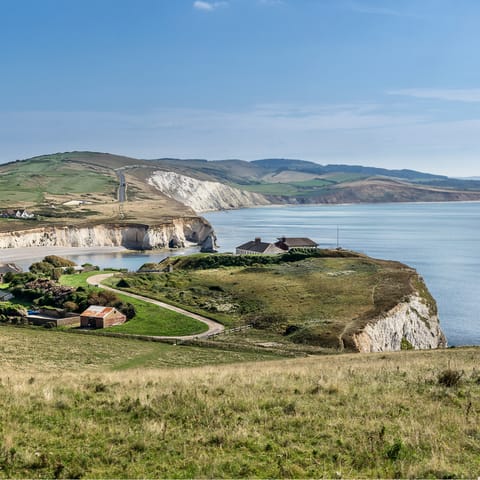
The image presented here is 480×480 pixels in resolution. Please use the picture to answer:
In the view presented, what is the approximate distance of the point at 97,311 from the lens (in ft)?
160

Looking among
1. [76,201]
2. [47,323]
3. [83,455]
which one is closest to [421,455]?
[83,455]

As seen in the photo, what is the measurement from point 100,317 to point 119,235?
105261mm

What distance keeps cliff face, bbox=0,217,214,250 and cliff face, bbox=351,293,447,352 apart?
284ft

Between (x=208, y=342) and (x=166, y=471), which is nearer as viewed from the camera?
(x=166, y=471)

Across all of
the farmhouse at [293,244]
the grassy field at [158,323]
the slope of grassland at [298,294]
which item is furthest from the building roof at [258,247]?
the grassy field at [158,323]

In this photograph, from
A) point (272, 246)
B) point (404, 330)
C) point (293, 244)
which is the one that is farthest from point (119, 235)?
point (404, 330)

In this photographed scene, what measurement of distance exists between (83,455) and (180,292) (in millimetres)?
50832

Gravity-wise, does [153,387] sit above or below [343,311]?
above

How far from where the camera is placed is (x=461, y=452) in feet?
33.4

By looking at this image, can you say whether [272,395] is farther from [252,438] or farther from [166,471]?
[166,471]

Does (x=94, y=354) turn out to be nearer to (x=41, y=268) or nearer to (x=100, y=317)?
(x=100, y=317)

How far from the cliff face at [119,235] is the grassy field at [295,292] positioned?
66575 millimetres

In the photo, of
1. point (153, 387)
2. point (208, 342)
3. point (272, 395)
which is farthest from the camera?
point (208, 342)

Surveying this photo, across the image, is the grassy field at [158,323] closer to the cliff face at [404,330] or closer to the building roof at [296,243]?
the cliff face at [404,330]
